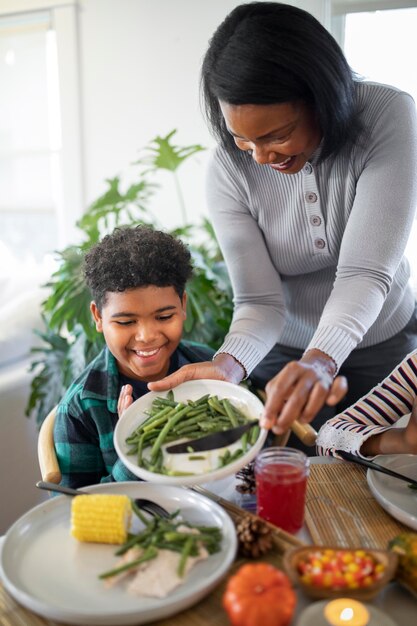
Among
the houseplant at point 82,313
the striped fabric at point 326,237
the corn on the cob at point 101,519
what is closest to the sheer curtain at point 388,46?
the houseplant at point 82,313

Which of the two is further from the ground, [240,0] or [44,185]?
[240,0]

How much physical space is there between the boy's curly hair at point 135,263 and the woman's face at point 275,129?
0.37 meters

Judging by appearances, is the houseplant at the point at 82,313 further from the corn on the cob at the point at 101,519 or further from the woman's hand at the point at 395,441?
the corn on the cob at the point at 101,519

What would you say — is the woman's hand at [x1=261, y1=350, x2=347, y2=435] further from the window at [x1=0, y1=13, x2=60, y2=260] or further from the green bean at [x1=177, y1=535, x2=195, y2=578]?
the window at [x1=0, y1=13, x2=60, y2=260]

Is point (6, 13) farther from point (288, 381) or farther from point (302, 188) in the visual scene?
point (288, 381)

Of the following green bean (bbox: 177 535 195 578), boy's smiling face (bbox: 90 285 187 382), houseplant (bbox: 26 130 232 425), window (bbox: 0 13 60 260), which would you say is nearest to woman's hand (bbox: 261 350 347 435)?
green bean (bbox: 177 535 195 578)

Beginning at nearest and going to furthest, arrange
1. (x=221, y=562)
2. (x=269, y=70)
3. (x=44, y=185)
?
(x=221, y=562) → (x=269, y=70) → (x=44, y=185)

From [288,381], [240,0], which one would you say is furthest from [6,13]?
[288,381]

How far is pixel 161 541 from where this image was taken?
1.06 metres

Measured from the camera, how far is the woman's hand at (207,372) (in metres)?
1.47

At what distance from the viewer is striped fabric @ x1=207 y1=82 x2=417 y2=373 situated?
1561mm

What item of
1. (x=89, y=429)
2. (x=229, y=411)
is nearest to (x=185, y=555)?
(x=229, y=411)

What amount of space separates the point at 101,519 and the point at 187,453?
0.22 meters

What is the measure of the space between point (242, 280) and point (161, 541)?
952mm
